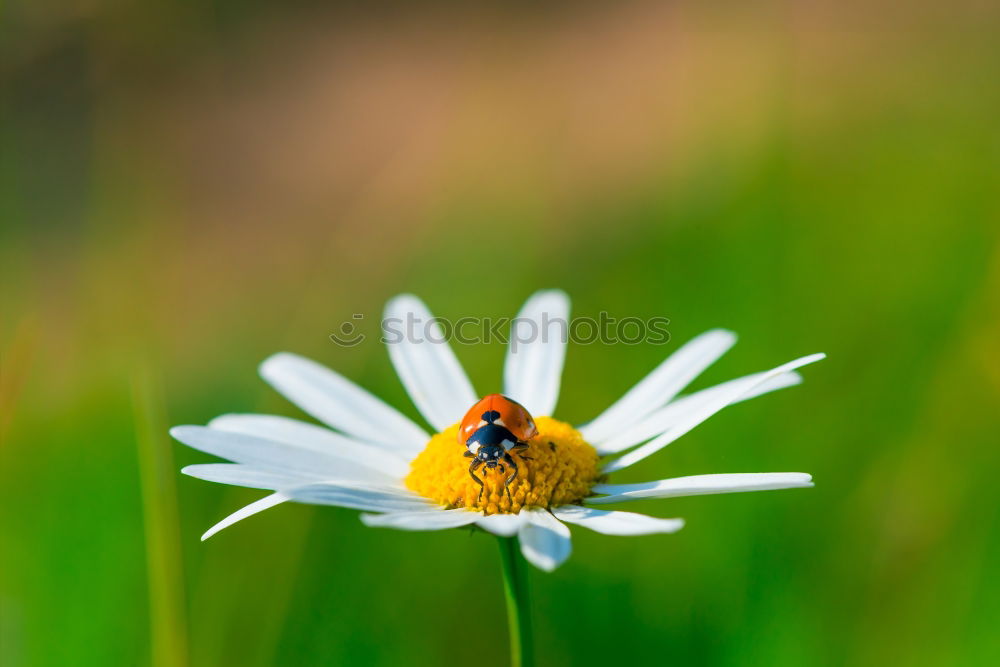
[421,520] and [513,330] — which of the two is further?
[513,330]

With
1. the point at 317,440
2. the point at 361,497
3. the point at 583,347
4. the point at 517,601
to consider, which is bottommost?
the point at 517,601

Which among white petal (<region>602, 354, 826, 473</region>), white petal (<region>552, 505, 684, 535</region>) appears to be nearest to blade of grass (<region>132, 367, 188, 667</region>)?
white petal (<region>552, 505, 684, 535</region>)

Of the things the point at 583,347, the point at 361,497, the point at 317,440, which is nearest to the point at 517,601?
the point at 361,497

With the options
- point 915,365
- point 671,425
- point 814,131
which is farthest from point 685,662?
point 814,131

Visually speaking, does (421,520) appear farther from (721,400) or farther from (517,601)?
(721,400)

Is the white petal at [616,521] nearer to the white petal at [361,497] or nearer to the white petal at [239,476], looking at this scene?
the white petal at [361,497]

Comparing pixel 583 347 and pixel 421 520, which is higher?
pixel 583 347

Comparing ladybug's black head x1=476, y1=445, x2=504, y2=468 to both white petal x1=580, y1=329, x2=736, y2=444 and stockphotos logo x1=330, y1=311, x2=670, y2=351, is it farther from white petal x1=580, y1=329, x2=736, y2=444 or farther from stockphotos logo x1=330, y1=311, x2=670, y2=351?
stockphotos logo x1=330, y1=311, x2=670, y2=351
